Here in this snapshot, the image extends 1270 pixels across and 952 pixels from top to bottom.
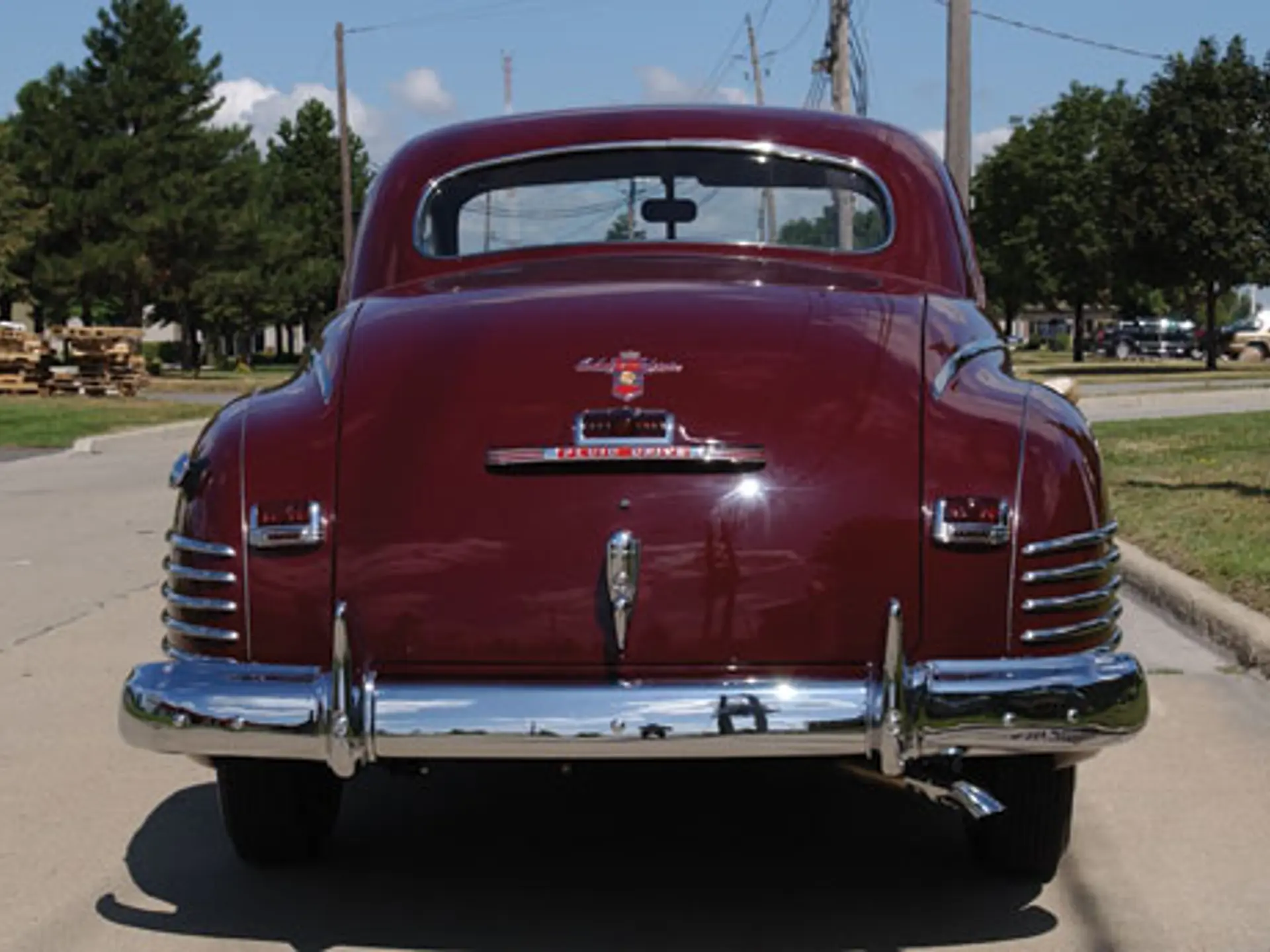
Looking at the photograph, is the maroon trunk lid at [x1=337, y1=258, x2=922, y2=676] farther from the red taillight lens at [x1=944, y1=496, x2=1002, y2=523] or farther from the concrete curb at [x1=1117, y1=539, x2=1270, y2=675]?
the concrete curb at [x1=1117, y1=539, x2=1270, y2=675]

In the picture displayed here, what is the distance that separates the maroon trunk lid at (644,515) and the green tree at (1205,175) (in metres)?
39.3

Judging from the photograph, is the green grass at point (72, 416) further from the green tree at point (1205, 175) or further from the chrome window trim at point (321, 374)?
the green tree at point (1205, 175)

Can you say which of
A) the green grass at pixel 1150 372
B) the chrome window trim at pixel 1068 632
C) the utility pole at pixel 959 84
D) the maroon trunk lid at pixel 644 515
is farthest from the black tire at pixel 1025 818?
the green grass at pixel 1150 372

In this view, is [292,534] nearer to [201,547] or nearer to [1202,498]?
[201,547]

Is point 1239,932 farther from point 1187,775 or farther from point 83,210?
point 83,210

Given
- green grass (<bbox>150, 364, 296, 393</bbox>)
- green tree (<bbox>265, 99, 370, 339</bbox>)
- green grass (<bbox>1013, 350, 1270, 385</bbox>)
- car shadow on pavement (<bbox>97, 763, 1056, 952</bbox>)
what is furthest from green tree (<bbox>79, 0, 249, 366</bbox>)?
car shadow on pavement (<bbox>97, 763, 1056, 952</bbox>)

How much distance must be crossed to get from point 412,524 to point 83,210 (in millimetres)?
47467

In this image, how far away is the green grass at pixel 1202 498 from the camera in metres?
8.21

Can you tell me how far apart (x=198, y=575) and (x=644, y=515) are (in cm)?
95

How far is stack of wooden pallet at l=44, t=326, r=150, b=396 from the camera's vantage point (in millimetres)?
33312

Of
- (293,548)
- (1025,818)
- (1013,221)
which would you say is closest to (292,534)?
(293,548)

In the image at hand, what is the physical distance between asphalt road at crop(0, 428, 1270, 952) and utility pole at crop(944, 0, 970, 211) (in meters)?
10.8

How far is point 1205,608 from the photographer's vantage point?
Answer: 747 centimetres

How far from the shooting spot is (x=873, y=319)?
3.81 m
